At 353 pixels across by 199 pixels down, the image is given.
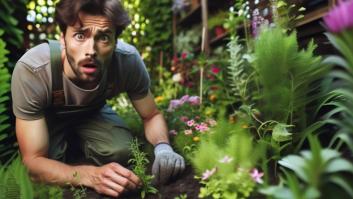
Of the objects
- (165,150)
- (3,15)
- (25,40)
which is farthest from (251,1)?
(25,40)

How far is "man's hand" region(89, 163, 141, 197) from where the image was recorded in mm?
1831

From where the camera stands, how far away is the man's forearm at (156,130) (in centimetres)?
228

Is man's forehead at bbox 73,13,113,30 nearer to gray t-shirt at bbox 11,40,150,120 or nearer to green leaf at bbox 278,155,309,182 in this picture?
gray t-shirt at bbox 11,40,150,120

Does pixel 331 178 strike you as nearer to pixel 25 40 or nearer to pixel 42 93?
pixel 42 93

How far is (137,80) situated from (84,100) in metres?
0.33

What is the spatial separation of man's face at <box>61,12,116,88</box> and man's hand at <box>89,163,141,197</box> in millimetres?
442

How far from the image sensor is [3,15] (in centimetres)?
289

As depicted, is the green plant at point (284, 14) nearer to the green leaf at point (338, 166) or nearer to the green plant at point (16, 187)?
the green leaf at point (338, 166)

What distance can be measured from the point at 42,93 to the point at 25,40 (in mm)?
1645

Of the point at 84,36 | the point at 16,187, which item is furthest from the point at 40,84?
the point at 16,187

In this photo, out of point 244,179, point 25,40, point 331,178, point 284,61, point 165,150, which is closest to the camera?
point 331,178

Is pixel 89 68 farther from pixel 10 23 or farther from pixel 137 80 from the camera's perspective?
pixel 10 23

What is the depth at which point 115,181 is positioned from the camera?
6.06 feet

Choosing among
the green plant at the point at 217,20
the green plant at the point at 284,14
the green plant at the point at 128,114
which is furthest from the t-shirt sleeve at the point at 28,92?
the green plant at the point at 217,20
